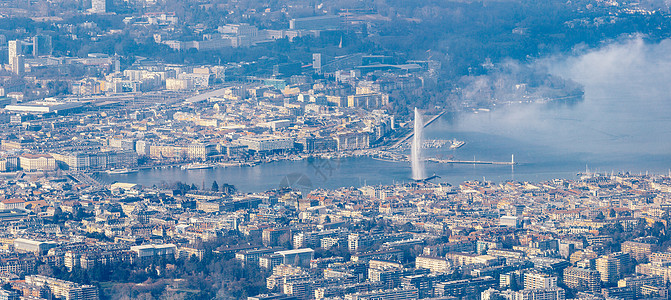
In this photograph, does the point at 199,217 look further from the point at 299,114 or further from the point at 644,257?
the point at 299,114

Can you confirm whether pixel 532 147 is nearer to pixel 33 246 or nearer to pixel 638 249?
pixel 638 249

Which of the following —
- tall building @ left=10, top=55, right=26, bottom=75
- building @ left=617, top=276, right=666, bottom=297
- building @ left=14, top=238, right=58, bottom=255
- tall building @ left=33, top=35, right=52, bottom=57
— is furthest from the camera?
tall building @ left=33, top=35, right=52, bottom=57

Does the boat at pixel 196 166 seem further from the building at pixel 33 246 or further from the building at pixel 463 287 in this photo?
the building at pixel 463 287

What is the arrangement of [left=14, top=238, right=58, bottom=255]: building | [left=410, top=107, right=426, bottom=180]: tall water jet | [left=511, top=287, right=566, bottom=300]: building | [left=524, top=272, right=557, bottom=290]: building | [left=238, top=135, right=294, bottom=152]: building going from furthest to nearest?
[left=238, top=135, right=294, bottom=152]: building → [left=410, top=107, right=426, bottom=180]: tall water jet → [left=14, top=238, right=58, bottom=255]: building → [left=524, top=272, right=557, bottom=290]: building → [left=511, top=287, right=566, bottom=300]: building

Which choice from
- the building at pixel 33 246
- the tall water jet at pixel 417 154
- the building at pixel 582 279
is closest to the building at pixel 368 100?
the tall water jet at pixel 417 154

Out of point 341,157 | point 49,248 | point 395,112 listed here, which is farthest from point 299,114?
point 49,248

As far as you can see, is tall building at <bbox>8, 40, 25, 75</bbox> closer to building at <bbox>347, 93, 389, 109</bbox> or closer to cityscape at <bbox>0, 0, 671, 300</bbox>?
cityscape at <bbox>0, 0, 671, 300</bbox>

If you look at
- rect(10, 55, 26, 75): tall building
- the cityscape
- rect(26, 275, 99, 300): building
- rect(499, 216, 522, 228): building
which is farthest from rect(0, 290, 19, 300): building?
rect(10, 55, 26, 75): tall building
